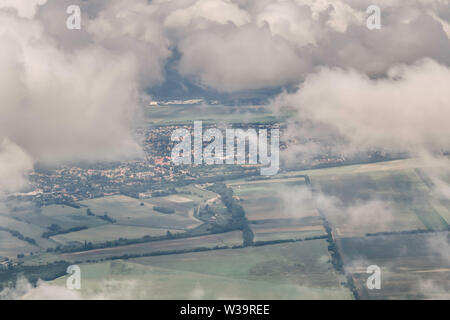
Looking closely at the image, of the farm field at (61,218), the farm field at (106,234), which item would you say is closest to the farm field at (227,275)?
the farm field at (106,234)

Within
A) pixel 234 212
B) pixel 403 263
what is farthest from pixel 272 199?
pixel 403 263

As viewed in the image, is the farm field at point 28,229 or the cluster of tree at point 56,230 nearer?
the farm field at point 28,229

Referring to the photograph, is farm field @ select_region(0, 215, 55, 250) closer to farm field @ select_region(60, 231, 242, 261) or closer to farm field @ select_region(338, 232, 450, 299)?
farm field @ select_region(60, 231, 242, 261)

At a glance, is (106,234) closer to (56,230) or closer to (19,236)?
(56,230)

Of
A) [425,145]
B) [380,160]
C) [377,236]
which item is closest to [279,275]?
[377,236]

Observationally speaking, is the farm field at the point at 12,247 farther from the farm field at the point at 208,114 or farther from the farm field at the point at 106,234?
the farm field at the point at 208,114
